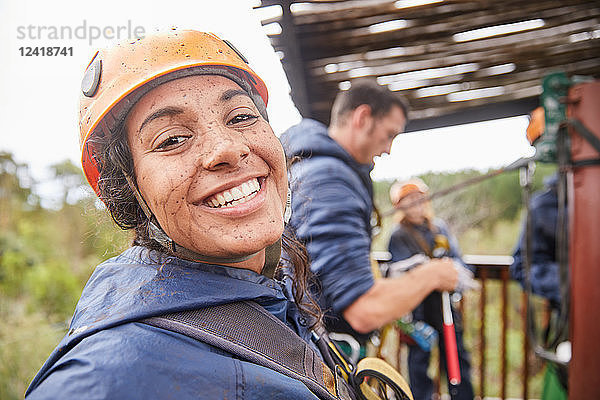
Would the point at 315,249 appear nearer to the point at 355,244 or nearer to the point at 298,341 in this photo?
the point at 355,244

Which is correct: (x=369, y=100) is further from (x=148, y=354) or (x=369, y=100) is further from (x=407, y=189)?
(x=148, y=354)

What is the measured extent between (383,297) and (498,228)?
17.3 meters

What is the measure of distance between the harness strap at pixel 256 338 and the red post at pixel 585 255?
115cm

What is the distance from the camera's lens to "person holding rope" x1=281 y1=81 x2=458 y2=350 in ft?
5.29

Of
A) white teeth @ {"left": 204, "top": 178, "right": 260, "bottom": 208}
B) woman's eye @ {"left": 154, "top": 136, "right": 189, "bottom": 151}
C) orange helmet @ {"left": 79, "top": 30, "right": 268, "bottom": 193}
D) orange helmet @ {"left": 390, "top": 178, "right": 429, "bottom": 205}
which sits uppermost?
orange helmet @ {"left": 79, "top": 30, "right": 268, "bottom": 193}

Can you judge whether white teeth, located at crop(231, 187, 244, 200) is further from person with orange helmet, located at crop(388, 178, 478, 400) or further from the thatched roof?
person with orange helmet, located at crop(388, 178, 478, 400)

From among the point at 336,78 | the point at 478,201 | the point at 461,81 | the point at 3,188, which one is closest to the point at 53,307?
the point at 3,188

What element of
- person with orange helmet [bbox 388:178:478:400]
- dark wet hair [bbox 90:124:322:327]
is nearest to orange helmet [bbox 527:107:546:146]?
person with orange helmet [bbox 388:178:478:400]

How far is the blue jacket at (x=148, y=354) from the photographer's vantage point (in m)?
0.57

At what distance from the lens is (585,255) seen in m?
1.52

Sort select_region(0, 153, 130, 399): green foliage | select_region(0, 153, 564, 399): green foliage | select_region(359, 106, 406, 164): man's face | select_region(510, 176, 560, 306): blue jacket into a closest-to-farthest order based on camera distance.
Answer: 1. select_region(359, 106, 406, 164): man's face
2. select_region(510, 176, 560, 306): blue jacket
3. select_region(0, 153, 564, 399): green foliage
4. select_region(0, 153, 130, 399): green foliage

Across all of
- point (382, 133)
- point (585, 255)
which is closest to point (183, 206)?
point (585, 255)

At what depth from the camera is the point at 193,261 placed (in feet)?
2.85

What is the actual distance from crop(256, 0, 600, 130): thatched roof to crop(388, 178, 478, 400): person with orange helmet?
952 millimetres
